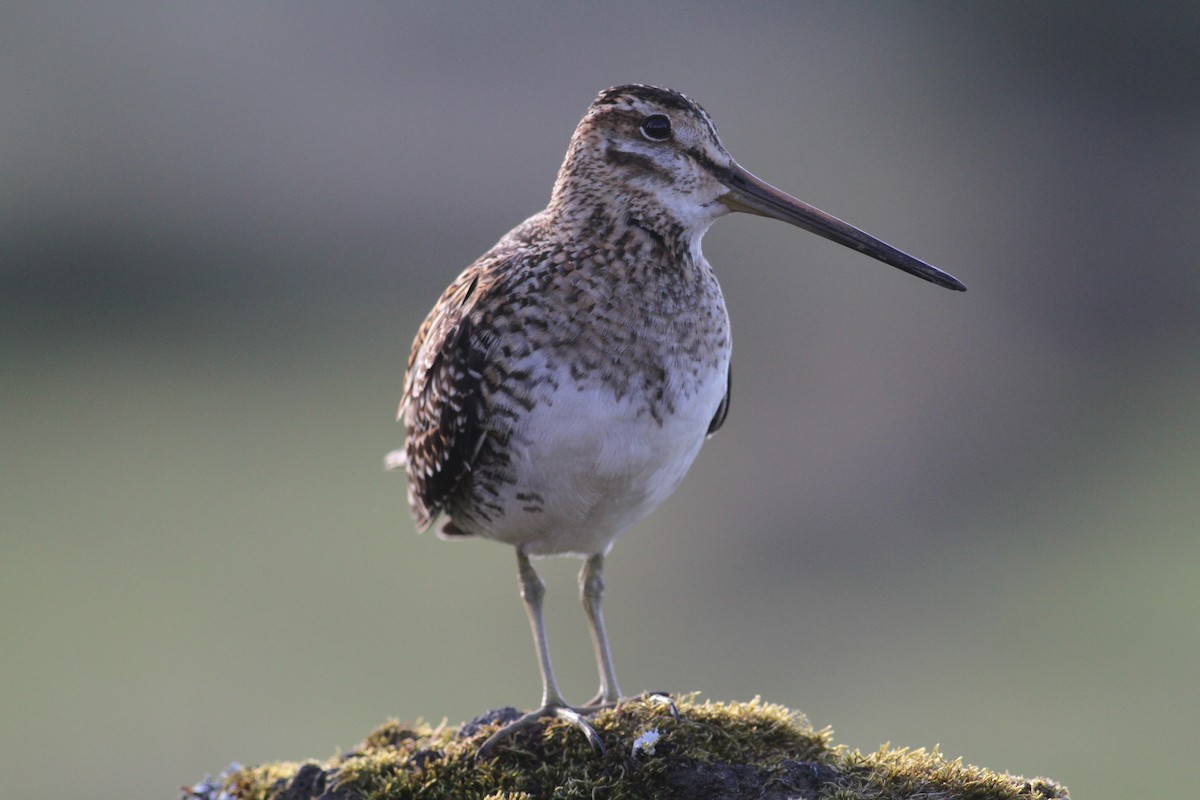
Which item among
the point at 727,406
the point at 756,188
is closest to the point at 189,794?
the point at 727,406

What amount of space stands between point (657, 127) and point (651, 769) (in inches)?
72.0

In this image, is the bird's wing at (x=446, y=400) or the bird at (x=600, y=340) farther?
the bird's wing at (x=446, y=400)

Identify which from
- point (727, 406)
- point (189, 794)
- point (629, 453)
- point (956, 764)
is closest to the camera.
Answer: point (956, 764)

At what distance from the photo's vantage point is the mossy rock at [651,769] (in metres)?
3.43

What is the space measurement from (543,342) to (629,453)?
15.9 inches

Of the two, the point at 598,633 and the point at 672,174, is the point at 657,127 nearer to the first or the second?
the point at 672,174

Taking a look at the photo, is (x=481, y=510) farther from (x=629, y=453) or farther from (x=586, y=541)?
(x=629, y=453)

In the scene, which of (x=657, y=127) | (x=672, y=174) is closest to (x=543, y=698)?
(x=672, y=174)

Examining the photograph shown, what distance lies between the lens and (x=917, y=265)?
12.7 feet

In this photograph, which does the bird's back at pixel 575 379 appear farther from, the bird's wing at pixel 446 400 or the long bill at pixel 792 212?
the long bill at pixel 792 212

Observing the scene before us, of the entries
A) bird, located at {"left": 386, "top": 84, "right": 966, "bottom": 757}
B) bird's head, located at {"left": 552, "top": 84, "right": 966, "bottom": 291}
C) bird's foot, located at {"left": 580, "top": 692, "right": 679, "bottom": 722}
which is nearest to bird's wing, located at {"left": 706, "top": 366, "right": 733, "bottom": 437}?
bird, located at {"left": 386, "top": 84, "right": 966, "bottom": 757}

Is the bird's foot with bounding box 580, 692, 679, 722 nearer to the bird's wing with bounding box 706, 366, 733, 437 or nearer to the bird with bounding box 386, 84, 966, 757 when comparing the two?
the bird with bounding box 386, 84, 966, 757

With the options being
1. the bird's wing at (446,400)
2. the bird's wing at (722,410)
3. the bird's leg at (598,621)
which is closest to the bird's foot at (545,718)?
the bird's leg at (598,621)

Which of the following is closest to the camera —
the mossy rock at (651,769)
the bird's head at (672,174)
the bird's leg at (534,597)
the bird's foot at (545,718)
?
the mossy rock at (651,769)
